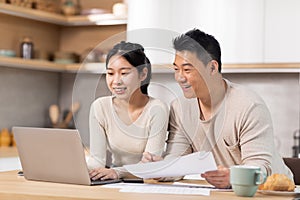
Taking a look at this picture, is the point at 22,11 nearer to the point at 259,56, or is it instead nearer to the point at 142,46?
the point at 259,56

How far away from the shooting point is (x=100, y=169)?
1899 millimetres

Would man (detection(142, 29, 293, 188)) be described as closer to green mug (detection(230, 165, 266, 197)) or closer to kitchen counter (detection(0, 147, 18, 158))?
green mug (detection(230, 165, 266, 197))

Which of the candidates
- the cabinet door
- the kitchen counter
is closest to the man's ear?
the cabinet door

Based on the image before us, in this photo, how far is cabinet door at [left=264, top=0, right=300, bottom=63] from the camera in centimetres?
374

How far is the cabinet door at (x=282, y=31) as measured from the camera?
12.3 ft

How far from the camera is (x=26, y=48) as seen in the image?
171 inches

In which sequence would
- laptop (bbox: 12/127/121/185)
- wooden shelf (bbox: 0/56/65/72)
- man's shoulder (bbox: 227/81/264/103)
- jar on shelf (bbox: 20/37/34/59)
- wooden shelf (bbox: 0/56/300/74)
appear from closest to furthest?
laptop (bbox: 12/127/121/185) → man's shoulder (bbox: 227/81/264/103) → wooden shelf (bbox: 0/56/300/74) → wooden shelf (bbox: 0/56/65/72) → jar on shelf (bbox: 20/37/34/59)

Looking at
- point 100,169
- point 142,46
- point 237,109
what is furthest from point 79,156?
point 237,109

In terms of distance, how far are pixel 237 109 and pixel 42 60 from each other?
2.65m

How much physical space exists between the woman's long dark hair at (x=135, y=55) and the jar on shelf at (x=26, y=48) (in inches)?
101

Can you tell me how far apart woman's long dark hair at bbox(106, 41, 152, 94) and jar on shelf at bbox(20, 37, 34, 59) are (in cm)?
258

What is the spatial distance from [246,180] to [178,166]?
0.77 feet

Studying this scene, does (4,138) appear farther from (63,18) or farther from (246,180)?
(246,180)

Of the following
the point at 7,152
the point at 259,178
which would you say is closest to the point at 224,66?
the point at 7,152
